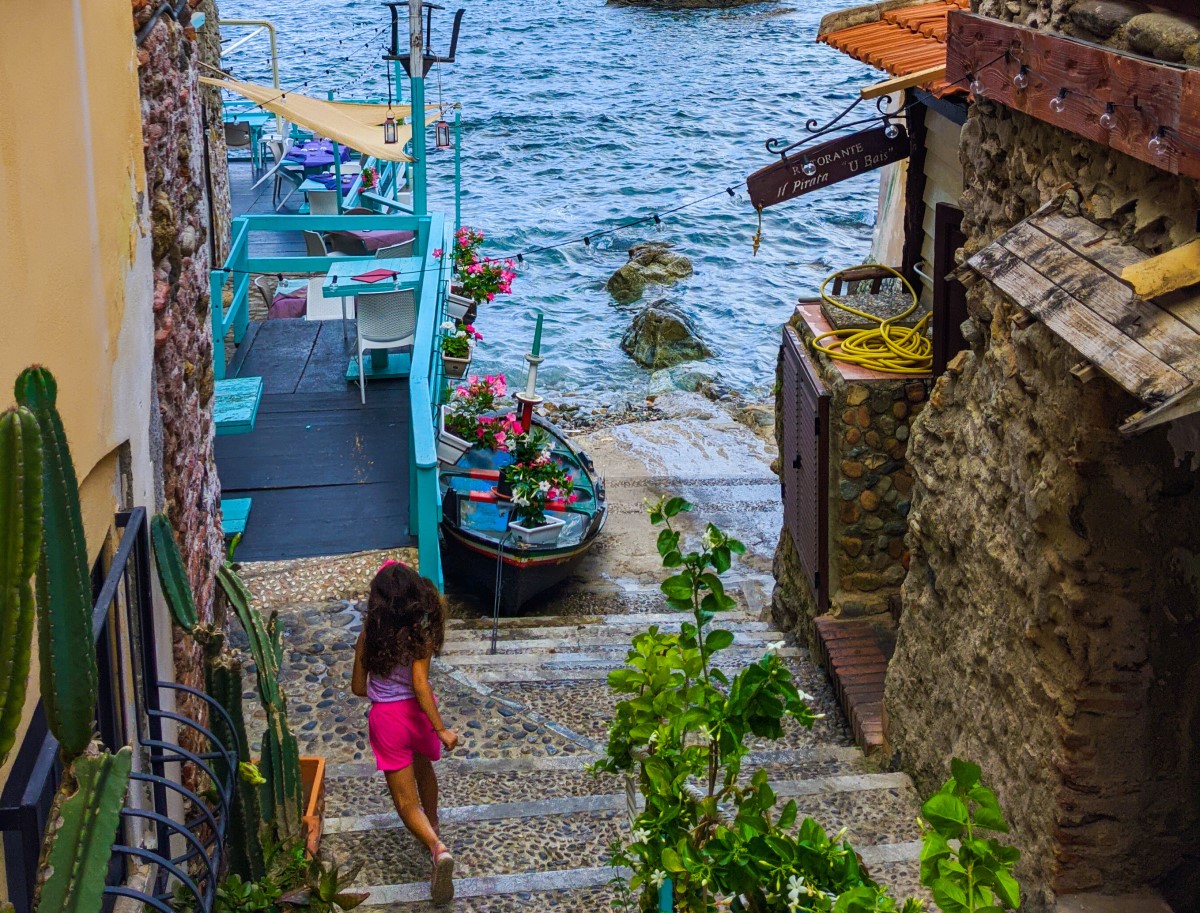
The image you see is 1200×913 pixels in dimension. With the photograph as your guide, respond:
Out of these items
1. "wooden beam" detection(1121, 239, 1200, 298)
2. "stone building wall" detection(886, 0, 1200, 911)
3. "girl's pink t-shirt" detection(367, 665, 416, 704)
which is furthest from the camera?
"girl's pink t-shirt" detection(367, 665, 416, 704)

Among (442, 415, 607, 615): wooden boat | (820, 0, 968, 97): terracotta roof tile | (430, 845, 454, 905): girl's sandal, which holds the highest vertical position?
(820, 0, 968, 97): terracotta roof tile

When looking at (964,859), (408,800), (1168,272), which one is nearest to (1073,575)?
(1168,272)

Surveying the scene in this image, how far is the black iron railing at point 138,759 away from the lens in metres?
2.75

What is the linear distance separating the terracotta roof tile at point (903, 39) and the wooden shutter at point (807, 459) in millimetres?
1788

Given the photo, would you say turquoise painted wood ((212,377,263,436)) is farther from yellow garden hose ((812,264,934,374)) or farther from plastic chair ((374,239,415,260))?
plastic chair ((374,239,415,260))

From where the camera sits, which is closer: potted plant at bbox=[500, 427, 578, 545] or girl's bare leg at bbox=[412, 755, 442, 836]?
girl's bare leg at bbox=[412, 755, 442, 836]

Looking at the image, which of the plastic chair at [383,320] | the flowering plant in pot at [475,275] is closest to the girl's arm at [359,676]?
the plastic chair at [383,320]

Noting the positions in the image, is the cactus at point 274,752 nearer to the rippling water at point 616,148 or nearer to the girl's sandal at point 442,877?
the girl's sandal at point 442,877

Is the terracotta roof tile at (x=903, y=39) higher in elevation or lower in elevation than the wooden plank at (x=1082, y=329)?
higher

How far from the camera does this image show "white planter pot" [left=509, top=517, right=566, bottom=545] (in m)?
10.1

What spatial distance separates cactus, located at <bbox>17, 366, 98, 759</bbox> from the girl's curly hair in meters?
2.26

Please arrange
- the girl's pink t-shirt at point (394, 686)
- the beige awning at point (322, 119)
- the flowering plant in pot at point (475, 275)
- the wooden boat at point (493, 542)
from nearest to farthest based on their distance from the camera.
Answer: the girl's pink t-shirt at point (394, 686) < the wooden boat at point (493, 542) < the flowering plant in pot at point (475, 275) < the beige awning at point (322, 119)

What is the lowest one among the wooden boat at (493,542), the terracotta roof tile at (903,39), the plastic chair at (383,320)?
the wooden boat at (493,542)

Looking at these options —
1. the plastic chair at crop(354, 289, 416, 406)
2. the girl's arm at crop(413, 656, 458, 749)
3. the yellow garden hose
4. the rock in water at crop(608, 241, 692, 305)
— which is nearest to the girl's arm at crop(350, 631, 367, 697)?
the girl's arm at crop(413, 656, 458, 749)
